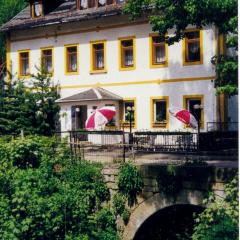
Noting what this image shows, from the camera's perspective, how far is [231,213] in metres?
12.1

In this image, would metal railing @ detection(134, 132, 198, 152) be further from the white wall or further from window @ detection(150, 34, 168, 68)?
window @ detection(150, 34, 168, 68)

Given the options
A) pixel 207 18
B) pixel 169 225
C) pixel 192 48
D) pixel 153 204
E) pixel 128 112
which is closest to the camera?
pixel 207 18

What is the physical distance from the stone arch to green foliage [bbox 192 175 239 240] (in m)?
1.07

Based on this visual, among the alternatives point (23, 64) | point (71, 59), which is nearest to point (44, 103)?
point (71, 59)

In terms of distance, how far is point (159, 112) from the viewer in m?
23.9

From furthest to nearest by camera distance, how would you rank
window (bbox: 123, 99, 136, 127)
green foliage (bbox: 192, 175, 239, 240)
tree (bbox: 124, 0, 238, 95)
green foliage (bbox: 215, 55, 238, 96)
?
1. window (bbox: 123, 99, 136, 127)
2. green foliage (bbox: 215, 55, 238, 96)
3. tree (bbox: 124, 0, 238, 95)
4. green foliage (bbox: 192, 175, 239, 240)

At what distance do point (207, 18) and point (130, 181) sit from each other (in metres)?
4.80

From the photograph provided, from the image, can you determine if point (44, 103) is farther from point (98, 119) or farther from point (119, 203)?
point (119, 203)

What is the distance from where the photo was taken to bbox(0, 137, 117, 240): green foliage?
47.3 ft

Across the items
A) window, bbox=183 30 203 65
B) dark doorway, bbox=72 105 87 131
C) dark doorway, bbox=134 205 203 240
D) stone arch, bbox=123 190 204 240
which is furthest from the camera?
dark doorway, bbox=72 105 87 131

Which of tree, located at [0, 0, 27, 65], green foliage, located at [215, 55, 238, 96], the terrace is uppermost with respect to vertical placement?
tree, located at [0, 0, 27, 65]

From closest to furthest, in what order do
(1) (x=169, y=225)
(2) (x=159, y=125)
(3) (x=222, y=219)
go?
1. (3) (x=222, y=219)
2. (1) (x=169, y=225)
3. (2) (x=159, y=125)

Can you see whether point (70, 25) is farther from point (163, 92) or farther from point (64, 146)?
point (64, 146)

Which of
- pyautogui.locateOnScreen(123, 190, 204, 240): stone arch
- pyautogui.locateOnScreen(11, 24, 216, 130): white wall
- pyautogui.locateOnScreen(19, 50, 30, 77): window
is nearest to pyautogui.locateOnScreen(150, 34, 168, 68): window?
pyautogui.locateOnScreen(11, 24, 216, 130): white wall
